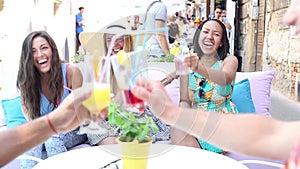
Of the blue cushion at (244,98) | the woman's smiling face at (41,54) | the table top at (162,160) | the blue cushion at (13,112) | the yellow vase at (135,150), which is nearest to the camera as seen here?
the yellow vase at (135,150)

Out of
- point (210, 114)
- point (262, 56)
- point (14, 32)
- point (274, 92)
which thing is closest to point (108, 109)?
point (210, 114)

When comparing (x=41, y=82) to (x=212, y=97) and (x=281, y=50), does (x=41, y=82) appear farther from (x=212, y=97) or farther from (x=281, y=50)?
(x=281, y=50)

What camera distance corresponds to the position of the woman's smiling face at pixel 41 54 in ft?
6.96

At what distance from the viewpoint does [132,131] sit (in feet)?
3.32

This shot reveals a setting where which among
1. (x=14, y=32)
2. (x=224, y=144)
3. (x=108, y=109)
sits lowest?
(x=224, y=144)

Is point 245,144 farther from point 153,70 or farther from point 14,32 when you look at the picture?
point 14,32

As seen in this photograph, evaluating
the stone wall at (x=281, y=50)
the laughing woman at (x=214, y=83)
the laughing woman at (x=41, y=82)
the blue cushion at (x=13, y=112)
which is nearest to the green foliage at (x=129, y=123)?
the laughing woman at (x=214, y=83)

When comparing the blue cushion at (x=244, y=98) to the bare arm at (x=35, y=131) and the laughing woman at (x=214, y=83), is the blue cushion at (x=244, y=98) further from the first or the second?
the bare arm at (x=35, y=131)

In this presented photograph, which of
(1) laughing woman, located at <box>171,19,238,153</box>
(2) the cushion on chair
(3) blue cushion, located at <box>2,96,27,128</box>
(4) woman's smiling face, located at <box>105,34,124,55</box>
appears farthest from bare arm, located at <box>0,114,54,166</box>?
(2) the cushion on chair

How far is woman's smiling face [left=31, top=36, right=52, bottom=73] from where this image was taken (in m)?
2.12

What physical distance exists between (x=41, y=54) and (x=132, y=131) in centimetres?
132

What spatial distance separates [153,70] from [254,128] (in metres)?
0.30

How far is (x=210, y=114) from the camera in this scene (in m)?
0.96

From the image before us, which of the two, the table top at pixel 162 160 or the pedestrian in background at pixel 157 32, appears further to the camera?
the table top at pixel 162 160
